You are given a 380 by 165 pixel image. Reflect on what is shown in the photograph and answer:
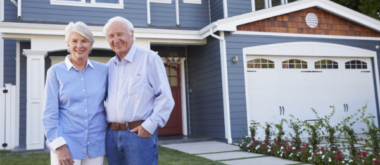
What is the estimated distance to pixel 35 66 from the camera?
650 cm

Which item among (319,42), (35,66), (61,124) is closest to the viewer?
(61,124)

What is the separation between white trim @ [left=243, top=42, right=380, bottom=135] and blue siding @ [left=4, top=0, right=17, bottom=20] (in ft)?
18.8

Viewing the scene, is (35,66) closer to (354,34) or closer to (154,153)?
(154,153)

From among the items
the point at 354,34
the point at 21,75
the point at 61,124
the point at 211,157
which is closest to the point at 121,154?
the point at 61,124

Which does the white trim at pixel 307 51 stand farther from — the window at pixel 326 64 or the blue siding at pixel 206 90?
the blue siding at pixel 206 90

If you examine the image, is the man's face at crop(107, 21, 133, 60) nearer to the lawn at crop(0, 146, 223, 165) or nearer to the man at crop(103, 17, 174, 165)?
the man at crop(103, 17, 174, 165)

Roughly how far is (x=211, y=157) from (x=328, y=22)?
16.7ft

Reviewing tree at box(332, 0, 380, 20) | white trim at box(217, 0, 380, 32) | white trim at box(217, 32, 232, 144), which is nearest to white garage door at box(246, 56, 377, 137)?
white trim at box(217, 32, 232, 144)

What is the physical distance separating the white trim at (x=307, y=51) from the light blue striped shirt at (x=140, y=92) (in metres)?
5.48

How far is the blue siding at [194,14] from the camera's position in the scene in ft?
29.8

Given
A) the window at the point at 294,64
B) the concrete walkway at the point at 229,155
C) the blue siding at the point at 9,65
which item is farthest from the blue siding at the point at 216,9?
the blue siding at the point at 9,65

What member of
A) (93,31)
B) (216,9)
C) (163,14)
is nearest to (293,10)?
(216,9)

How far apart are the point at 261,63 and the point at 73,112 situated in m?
6.27

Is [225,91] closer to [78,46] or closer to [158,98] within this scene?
[158,98]
